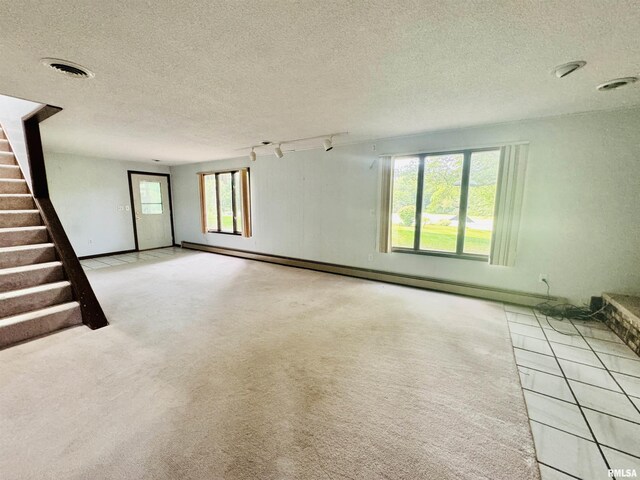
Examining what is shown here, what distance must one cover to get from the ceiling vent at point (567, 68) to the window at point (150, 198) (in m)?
8.20

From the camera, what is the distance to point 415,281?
4113 mm

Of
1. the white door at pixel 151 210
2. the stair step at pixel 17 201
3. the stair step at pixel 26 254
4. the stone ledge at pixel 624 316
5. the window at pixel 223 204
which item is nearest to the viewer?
the stone ledge at pixel 624 316

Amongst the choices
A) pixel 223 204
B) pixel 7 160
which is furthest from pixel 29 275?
pixel 223 204

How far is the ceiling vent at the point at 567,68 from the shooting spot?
1831 mm

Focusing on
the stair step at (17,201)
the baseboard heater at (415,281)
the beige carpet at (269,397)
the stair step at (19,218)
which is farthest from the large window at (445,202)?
the stair step at (17,201)

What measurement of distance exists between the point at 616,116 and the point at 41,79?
560 cm

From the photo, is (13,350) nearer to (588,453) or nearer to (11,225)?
(11,225)

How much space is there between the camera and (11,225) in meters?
3.05

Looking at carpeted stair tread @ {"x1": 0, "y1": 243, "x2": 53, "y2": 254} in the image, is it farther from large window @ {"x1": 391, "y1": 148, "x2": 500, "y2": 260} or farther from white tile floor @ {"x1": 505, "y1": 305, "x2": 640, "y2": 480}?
white tile floor @ {"x1": 505, "y1": 305, "x2": 640, "y2": 480}

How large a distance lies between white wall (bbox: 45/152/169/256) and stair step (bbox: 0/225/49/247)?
10.7 feet

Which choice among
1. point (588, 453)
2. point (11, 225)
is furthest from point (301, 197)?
point (588, 453)

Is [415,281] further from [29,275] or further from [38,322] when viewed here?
[29,275]

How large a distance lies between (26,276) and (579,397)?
514 cm

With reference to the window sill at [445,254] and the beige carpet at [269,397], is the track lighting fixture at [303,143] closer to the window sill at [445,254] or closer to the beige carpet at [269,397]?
the window sill at [445,254]
